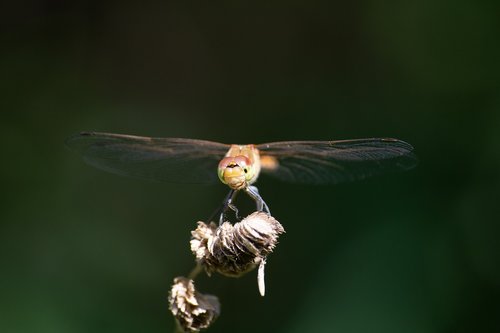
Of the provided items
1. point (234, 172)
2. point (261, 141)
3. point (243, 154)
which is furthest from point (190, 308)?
point (261, 141)

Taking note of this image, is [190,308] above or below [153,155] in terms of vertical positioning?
below

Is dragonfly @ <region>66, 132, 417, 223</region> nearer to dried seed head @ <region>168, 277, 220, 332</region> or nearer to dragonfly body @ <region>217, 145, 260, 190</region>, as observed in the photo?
dragonfly body @ <region>217, 145, 260, 190</region>

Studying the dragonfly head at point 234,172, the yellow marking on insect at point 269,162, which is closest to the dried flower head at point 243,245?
the dragonfly head at point 234,172

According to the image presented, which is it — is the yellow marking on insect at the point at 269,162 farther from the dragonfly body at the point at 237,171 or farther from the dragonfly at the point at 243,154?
the dragonfly body at the point at 237,171

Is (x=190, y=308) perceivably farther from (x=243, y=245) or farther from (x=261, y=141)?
(x=261, y=141)

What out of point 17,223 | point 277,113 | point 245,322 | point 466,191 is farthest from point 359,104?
point 17,223

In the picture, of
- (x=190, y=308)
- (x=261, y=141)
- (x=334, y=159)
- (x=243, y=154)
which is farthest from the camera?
(x=261, y=141)

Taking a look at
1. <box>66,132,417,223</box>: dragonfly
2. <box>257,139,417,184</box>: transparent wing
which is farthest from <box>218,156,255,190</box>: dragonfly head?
<box>257,139,417,184</box>: transparent wing
